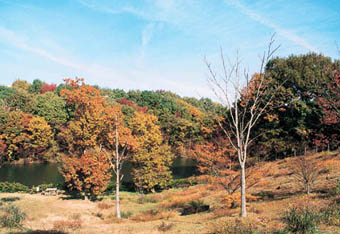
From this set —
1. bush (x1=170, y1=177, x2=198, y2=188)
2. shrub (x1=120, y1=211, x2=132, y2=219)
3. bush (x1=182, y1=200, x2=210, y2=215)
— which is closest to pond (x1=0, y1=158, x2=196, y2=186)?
bush (x1=170, y1=177, x2=198, y2=188)

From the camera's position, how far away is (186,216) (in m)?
16.8

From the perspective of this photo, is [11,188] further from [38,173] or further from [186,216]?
[186,216]

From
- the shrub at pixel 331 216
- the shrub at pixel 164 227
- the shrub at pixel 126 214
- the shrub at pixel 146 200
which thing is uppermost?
the shrub at pixel 331 216

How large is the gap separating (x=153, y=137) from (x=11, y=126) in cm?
3802

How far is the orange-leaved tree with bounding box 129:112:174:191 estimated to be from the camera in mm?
31203

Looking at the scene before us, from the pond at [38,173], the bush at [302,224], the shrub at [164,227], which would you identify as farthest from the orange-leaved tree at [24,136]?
the bush at [302,224]

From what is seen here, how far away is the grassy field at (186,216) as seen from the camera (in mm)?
12312

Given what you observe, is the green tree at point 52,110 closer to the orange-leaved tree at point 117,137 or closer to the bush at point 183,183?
the orange-leaved tree at point 117,137

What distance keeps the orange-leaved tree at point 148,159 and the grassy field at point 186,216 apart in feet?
8.58

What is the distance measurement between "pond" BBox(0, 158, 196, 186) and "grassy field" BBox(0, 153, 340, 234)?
11.7m

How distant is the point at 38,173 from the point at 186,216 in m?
35.5

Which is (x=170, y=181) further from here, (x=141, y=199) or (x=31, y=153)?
(x=31, y=153)

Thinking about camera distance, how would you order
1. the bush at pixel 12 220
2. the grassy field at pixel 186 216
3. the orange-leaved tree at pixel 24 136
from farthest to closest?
the orange-leaved tree at pixel 24 136 → the bush at pixel 12 220 → the grassy field at pixel 186 216

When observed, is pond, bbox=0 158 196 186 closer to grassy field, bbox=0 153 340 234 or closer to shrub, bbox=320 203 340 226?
grassy field, bbox=0 153 340 234
